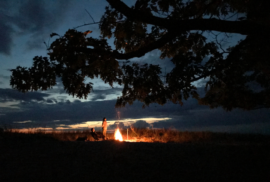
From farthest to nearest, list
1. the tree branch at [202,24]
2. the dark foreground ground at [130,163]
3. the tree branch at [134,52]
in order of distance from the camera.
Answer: the tree branch at [134,52] < the dark foreground ground at [130,163] < the tree branch at [202,24]

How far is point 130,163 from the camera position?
5.92m

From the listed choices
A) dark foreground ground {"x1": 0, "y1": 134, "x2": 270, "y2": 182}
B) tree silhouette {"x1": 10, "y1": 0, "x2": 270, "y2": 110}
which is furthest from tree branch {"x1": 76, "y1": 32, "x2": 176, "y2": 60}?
dark foreground ground {"x1": 0, "y1": 134, "x2": 270, "y2": 182}

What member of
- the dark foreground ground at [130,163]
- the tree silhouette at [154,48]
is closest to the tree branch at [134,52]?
the tree silhouette at [154,48]

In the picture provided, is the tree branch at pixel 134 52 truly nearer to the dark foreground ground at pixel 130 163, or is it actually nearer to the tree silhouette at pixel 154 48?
the tree silhouette at pixel 154 48

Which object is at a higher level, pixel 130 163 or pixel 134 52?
pixel 134 52

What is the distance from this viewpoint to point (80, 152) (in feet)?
22.6

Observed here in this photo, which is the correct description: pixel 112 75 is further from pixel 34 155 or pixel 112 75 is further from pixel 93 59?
pixel 34 155

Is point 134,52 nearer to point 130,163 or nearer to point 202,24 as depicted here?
point 202,24

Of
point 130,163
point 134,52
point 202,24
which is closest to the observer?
point 202,24

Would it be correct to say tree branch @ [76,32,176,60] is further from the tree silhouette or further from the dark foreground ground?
the dark foreground ground

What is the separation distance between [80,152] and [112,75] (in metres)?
2.62

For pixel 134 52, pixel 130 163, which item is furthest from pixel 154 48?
pixel 130 163

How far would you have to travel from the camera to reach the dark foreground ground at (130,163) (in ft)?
16.9

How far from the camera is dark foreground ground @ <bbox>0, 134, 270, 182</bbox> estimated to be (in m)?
5.16
